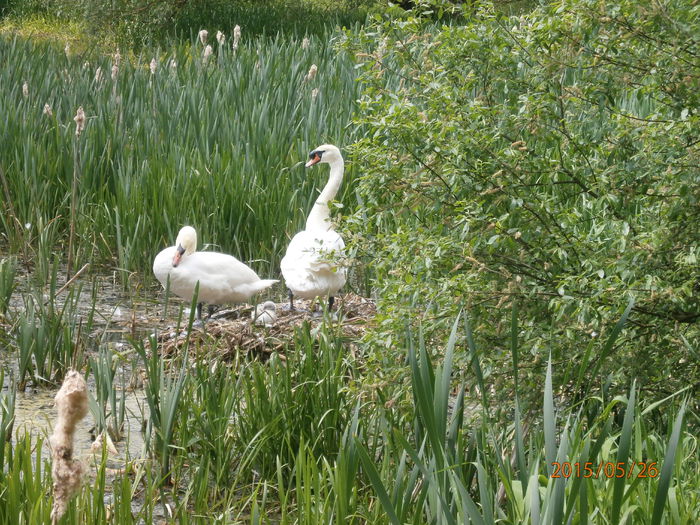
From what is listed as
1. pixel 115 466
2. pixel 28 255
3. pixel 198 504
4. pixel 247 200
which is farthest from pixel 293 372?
pixel 28 255

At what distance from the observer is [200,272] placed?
5.10 meters

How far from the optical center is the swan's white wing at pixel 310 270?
496 centimetres

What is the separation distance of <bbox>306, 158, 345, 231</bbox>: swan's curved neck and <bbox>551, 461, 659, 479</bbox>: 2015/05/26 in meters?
3.02

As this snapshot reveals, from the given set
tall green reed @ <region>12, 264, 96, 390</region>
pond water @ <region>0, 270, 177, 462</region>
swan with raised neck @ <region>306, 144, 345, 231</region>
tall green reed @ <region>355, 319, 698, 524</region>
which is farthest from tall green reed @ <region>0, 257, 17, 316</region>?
tall green reed @ <region>355, 319, 698, 524</region>

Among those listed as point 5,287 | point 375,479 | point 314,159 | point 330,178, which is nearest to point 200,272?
point 5,287

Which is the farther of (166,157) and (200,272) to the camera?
(166,157)

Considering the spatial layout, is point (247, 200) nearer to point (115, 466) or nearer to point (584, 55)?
point (115, 466)

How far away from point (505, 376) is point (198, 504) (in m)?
1.02

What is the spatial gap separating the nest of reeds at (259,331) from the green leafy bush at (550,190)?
1.13 metres

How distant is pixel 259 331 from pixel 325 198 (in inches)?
46.4

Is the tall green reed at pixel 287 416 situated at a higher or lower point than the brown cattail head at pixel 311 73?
lower

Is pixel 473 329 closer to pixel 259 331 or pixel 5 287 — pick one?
pixel 259 331

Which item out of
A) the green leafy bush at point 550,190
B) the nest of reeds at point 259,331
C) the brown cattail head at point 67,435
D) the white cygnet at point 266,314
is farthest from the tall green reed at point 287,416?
the brown cattail head at point 67,435

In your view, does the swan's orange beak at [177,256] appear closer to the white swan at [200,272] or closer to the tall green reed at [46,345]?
the white swan at [200,272]
